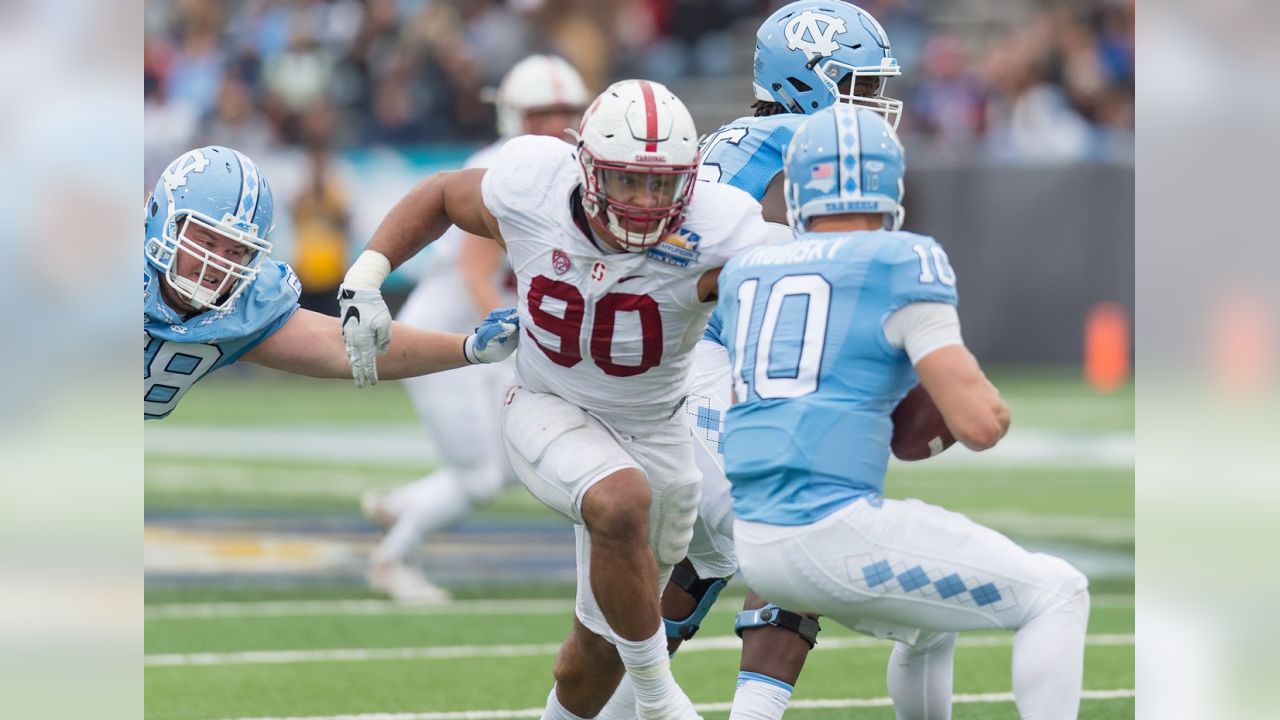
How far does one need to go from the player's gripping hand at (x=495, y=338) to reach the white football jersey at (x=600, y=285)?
42 mm

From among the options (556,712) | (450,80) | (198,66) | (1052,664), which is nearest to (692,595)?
(556,712)

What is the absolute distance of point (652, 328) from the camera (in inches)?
161

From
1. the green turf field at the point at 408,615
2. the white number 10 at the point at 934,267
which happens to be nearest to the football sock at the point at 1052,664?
the white number 10 at the point at 934,267

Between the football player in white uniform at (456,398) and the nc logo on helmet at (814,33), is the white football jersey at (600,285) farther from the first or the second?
the football player in white uniform at (456,398)

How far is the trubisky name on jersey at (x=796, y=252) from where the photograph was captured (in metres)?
3.45

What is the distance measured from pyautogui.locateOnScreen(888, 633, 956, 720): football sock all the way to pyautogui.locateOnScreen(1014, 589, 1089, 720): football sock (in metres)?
0.81

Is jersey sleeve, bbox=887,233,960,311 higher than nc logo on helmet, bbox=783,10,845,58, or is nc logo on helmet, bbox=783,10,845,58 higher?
nc logo on helmet, bbox=783,10,845,58

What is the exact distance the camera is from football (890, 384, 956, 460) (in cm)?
353

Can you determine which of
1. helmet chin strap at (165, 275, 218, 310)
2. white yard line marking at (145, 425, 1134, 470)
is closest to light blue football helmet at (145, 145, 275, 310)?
helmet chin strap at (165, 275, 218, 310)

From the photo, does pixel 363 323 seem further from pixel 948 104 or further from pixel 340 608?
pixel 948 104

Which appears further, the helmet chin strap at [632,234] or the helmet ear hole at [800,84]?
the helmet ear hole at [800,84]

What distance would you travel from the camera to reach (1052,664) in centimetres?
328

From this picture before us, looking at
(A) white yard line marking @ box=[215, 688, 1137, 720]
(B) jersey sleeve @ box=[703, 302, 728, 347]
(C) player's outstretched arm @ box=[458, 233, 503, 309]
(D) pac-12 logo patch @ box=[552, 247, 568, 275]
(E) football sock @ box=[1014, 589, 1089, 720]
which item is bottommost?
(A) white yard line marking @ box=[215, 688, 1137, 720]

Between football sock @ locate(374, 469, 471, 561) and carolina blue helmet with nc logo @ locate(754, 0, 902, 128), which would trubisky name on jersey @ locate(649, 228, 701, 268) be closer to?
carolina blue helmet with nc logo @ locate(754, 0, 902, 128)
